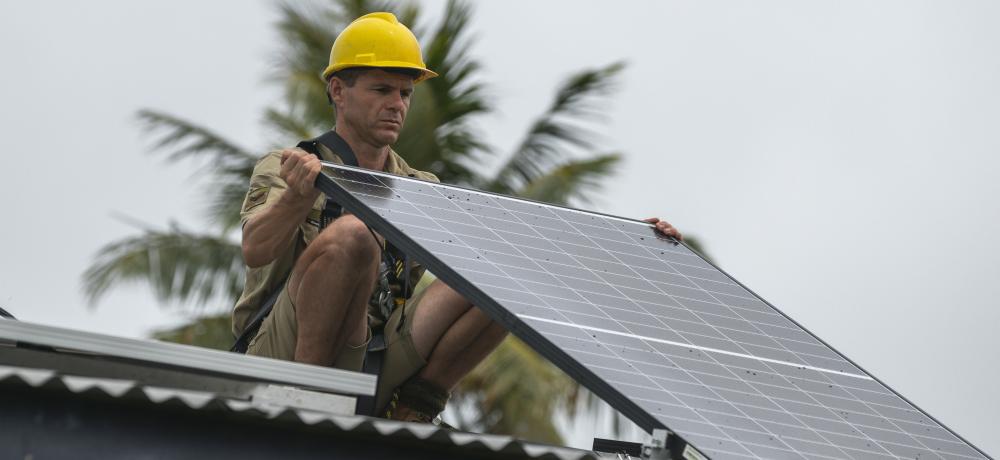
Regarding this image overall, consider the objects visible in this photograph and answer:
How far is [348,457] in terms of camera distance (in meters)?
7.62

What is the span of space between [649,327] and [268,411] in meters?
2.30

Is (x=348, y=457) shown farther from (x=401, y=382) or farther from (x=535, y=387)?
(x=535, y=387)

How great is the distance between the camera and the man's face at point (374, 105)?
10.4 meters

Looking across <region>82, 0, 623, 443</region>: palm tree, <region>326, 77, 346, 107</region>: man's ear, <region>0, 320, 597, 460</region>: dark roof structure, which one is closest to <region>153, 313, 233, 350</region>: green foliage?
<region>82, 0, 623, 443</region>: palm tree

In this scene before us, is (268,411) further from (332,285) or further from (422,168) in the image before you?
(422,168)

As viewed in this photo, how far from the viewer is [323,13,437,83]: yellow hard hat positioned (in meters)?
10.5

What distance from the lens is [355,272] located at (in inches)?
369

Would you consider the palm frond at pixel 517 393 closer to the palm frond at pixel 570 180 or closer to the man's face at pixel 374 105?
the palm frond at pixel 570 180

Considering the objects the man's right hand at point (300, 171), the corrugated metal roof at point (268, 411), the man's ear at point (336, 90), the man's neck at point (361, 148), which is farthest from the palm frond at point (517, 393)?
the corrugated metal roof at point (268, 411)

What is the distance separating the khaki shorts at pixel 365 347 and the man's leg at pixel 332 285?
13cm

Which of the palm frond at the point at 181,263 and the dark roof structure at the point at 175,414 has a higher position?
the palm frond at the point at 181,263

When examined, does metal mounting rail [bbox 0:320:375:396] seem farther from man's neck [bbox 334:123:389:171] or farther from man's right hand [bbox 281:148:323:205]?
man's neck [bbox 334:123:389:171]

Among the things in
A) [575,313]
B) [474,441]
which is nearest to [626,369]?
[575,313]

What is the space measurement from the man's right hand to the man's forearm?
0.18m
